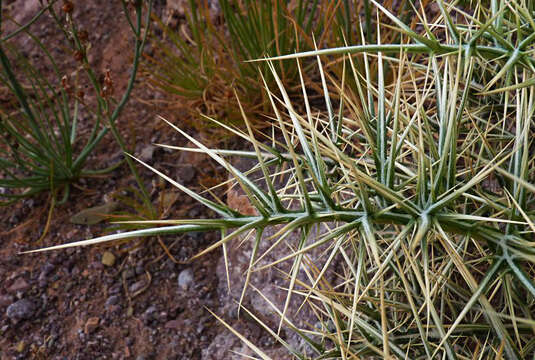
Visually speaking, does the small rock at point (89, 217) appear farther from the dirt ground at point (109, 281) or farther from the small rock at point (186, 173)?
the small rock at point (186, 173)

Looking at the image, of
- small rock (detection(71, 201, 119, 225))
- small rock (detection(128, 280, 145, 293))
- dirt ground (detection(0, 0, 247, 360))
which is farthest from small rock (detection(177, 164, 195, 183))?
small rock (detection(128, 280, 145, 293))

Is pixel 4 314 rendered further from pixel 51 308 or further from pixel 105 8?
pixel 105 8

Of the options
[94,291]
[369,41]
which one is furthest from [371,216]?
[94,291]

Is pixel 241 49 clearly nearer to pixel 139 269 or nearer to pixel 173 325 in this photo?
pixel 139 269

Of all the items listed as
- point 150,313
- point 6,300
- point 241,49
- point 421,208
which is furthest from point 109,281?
point 421,208

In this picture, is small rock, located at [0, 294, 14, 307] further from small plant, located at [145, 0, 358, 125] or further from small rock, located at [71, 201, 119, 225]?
small plant, located at [145, 0, 358, 125]

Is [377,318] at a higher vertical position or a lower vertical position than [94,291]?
higher
